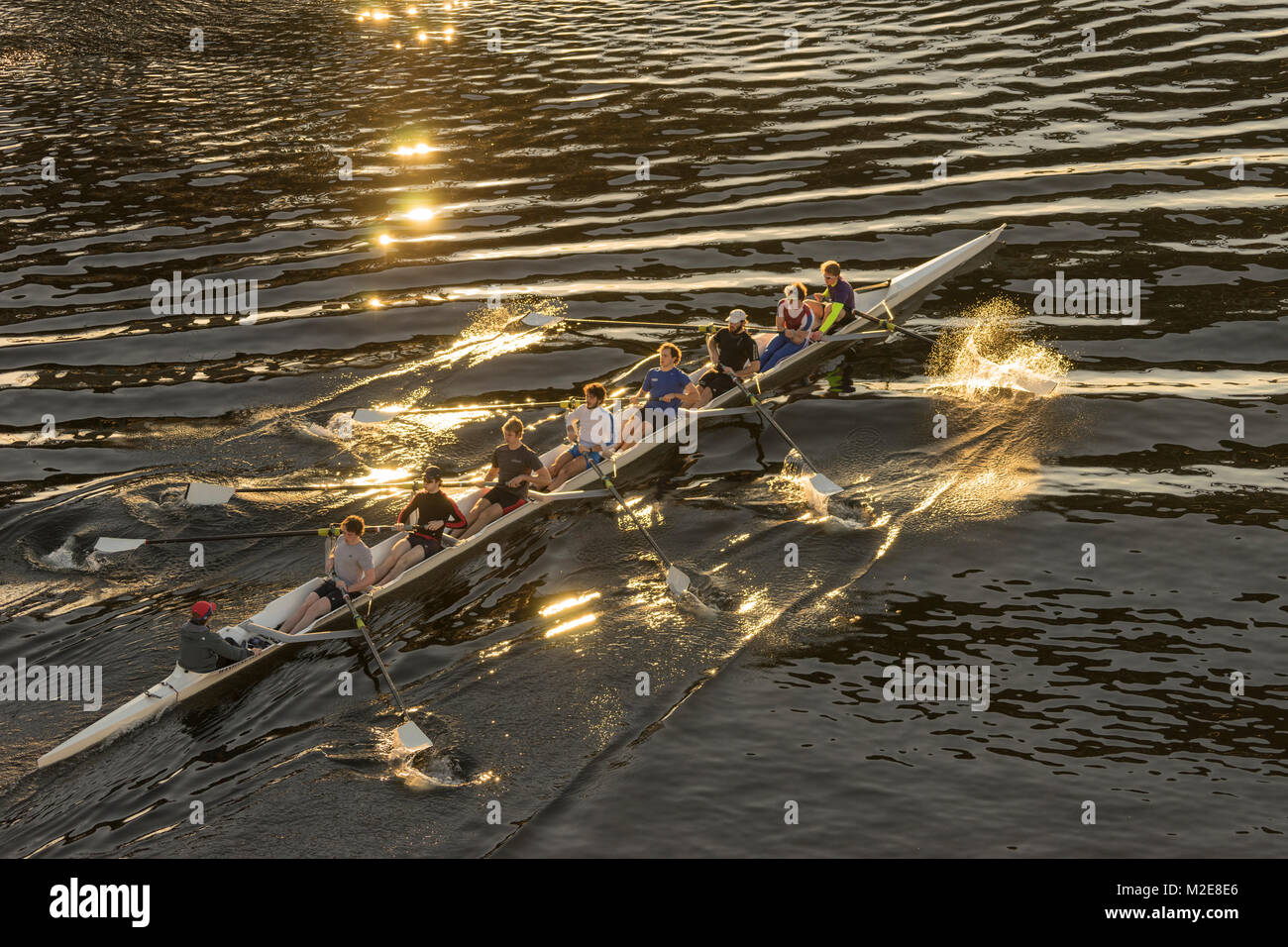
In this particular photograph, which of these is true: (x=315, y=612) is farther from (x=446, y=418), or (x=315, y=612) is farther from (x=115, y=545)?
(x=446, y=418)

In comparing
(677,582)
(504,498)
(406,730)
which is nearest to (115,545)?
(504,498)

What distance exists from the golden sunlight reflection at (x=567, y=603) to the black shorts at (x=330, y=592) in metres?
2.62

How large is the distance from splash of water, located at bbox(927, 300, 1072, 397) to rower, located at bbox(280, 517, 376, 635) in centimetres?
1058

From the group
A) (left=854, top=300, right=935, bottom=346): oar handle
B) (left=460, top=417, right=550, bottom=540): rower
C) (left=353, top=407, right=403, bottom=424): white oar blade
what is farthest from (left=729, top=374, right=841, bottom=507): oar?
(left=353, top=407, right=403, bottom=424): white oar blade

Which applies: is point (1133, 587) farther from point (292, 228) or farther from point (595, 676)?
point (292, 228)

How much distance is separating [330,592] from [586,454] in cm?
459

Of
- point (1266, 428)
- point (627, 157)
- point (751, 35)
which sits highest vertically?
point (751, 35)

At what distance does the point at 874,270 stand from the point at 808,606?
11382 mm

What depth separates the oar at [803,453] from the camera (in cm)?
1703

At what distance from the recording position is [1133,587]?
48.7ft

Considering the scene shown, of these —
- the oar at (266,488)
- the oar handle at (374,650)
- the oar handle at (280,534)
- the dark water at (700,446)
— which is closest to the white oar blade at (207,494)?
the oar at (266,488)

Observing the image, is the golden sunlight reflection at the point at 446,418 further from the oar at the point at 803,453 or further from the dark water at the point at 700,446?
the oar at the point at 803,453

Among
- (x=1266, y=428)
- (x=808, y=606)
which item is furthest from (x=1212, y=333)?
(x=808, y=606)

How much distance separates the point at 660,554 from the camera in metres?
15.8
